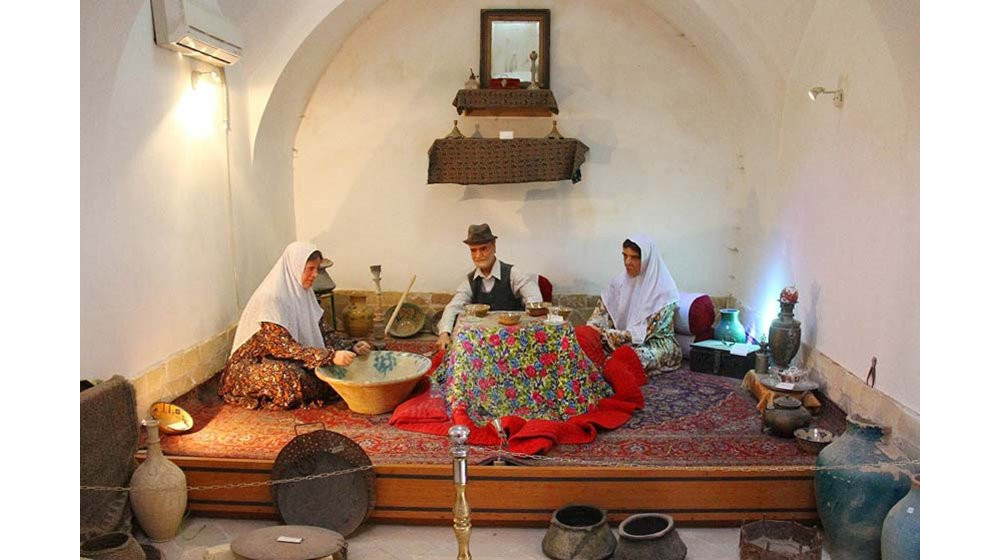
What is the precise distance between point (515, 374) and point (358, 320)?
288 cm

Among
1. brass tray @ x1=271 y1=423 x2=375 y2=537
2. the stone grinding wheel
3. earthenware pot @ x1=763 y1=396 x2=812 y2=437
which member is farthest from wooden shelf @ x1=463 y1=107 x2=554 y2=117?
the stone grinding wheel

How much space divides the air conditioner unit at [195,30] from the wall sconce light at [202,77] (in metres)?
0.11

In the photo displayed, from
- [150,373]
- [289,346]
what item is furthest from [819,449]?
[150,373]

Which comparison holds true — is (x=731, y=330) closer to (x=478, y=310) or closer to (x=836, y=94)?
(x=836, y=94)

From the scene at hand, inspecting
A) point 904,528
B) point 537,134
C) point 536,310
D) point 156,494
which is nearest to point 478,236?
point 536,310

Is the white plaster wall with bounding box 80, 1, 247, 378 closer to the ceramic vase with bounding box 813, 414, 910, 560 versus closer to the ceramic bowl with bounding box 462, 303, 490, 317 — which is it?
the ceramic bowl with bounding box 462, 303, 490, 317

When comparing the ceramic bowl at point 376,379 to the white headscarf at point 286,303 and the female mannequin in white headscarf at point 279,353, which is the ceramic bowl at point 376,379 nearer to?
the female mannequin in white headscarf at point 279,353

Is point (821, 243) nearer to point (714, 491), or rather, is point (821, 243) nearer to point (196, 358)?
point (714, 491)

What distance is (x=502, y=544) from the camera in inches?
181

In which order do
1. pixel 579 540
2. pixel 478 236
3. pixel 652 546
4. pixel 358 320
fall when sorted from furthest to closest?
1. pixel 358 320
2. pixel 478 236
3. pixel 579 540
4. pixel 652 546

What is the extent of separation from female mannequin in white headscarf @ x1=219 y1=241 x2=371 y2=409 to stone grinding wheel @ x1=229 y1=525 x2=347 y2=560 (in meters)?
1.90

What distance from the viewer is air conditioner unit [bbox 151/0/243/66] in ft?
18.7

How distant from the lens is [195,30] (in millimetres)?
5828

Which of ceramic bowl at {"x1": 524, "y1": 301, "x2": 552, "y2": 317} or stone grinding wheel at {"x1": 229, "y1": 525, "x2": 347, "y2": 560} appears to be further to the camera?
ceramic bowl at {"x1": 524, "y1": 301, "x2": 552, "y2": 317}
